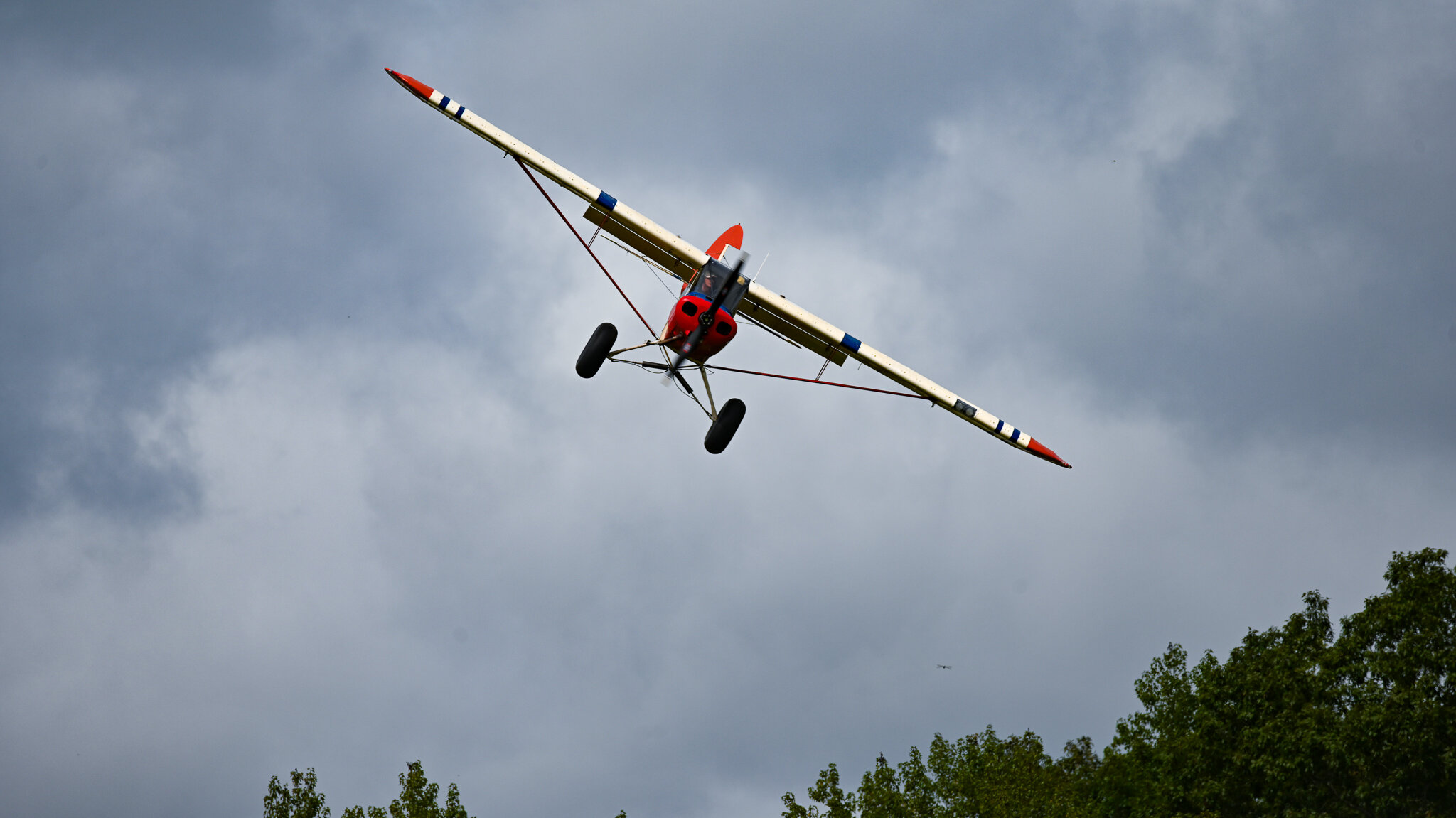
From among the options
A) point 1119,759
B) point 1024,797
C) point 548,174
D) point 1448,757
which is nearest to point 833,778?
point 1024,797

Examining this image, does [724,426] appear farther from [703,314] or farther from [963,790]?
[963,790]

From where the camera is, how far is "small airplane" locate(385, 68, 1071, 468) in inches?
1036

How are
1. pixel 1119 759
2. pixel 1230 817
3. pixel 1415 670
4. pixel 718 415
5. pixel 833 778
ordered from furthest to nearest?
pixel 1119 759
pixel 833 778
pixel 1230 817
pixel 1415 670
pixel 718 415

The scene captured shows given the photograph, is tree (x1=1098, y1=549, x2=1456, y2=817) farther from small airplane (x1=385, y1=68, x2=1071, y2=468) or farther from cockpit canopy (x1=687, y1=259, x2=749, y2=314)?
cockpit canopy (x1=687, y1=259, x2=749, y2=314)

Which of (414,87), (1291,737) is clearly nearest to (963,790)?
(1291,737)

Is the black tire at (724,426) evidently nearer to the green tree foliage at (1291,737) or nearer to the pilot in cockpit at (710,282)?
the pilot in cockpit at (710,282)

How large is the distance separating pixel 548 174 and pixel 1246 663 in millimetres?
21659

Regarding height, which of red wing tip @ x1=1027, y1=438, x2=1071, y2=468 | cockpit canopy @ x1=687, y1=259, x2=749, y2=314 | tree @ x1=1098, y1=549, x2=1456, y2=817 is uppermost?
cockpit canopy @ x1=687, y1=259, x2=749, y2=314

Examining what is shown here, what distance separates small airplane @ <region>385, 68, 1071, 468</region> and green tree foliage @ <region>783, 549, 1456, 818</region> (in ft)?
27.8

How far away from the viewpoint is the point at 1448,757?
27688 millimetres

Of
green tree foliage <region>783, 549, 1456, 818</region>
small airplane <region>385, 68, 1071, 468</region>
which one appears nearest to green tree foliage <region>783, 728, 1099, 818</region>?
green tree foliage <region>783, 549, 1456, 818</region>

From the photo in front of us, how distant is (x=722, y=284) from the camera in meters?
26.1

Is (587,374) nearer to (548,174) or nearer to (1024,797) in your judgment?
(548,174)

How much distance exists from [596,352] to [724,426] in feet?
10.9
